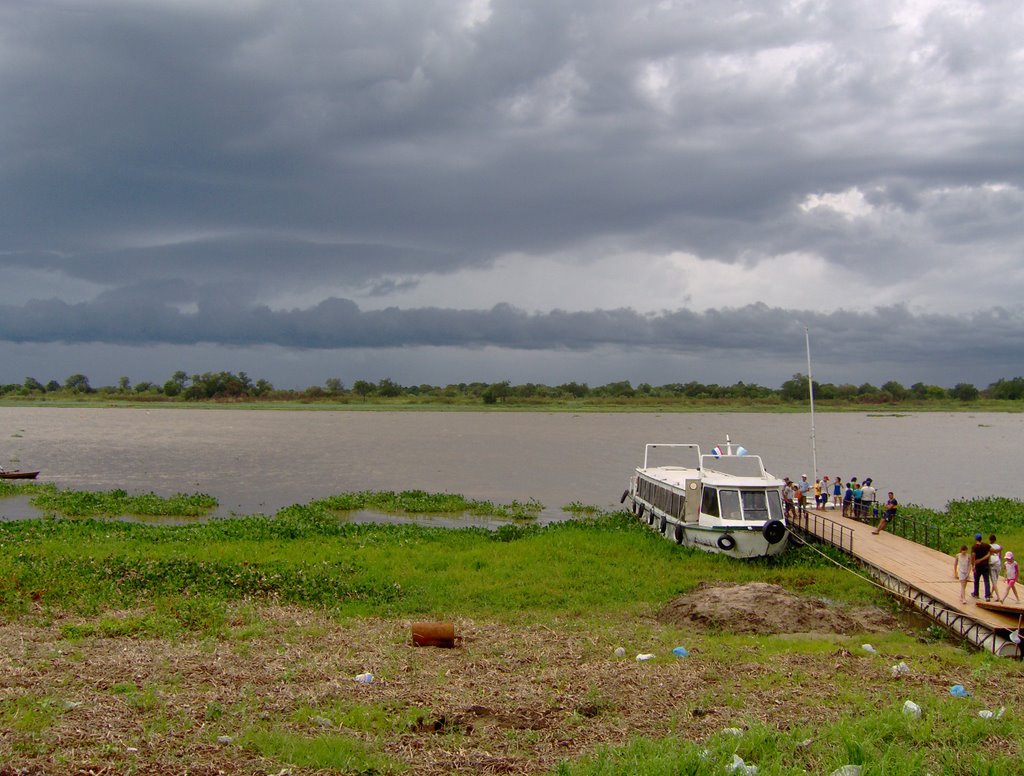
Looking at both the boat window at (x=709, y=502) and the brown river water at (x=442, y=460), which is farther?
the brown river water at (x=442, y=460)

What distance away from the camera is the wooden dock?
15570 mm

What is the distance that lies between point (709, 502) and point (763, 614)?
27.5 ft

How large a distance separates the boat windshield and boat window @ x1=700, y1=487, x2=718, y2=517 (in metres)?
0.12

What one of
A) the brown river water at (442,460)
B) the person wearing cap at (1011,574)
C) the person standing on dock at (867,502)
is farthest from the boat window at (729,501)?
the brown river water at (442,460)

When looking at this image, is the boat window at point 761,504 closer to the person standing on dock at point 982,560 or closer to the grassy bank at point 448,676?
the grassy bank at point 448,676

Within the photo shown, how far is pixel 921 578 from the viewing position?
1997 cm

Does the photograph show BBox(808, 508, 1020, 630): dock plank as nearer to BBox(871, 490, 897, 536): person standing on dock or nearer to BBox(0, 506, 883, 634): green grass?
BBox(871, 490, 897, 536): person standing on dock

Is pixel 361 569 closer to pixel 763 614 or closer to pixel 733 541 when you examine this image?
pixel 763 614

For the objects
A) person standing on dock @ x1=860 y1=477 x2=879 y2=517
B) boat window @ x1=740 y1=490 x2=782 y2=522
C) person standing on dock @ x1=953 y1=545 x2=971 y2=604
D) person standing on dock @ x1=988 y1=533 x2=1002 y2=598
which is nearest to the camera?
person standing on dock @ x1=988 y1=533 x2=1002 y2=598

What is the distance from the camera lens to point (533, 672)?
12555 mm

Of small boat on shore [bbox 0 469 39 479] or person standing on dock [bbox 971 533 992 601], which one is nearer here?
person standing on dock [bbox 971 533 992 601]

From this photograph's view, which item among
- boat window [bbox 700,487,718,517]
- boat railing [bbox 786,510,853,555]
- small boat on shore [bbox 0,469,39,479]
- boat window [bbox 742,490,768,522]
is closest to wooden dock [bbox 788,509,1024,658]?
boat railing [bbox 786,510,853,555]

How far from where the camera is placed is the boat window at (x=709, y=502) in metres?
24.9

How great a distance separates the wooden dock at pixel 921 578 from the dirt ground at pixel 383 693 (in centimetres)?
363
